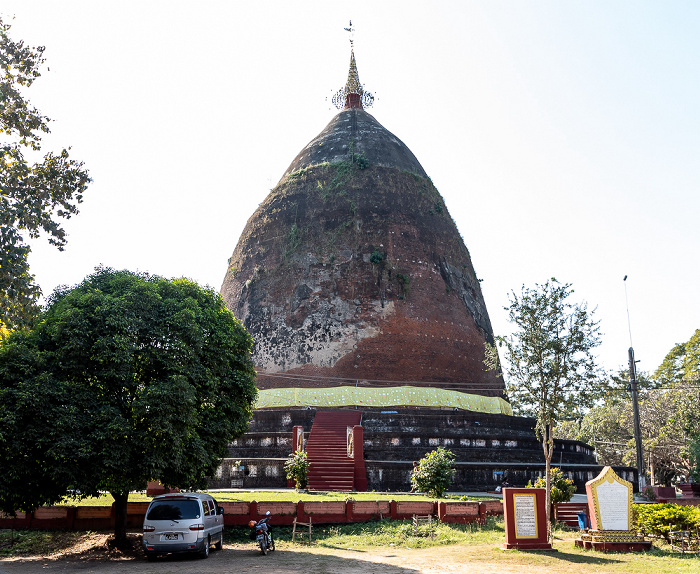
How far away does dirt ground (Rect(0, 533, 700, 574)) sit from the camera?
9188mm

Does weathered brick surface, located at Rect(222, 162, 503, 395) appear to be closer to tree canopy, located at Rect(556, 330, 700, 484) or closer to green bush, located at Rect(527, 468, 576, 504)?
tree canopy, located at Rect(556, 330, 700, 484)

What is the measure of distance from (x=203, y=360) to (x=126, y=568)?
377cm

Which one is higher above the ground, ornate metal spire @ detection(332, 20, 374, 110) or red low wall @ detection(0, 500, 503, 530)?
ornate metal spire @ detection(332, 20, 374, 110)

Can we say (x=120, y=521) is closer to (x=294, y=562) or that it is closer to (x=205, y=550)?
(x=205, y=550)

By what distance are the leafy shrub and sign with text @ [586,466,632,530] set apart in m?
7.19

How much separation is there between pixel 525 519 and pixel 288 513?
4.65m

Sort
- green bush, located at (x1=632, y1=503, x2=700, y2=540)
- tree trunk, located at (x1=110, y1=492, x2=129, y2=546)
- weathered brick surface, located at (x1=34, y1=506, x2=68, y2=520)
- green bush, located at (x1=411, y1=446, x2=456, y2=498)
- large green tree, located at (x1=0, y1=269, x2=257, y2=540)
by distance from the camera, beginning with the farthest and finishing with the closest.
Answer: green bush, located at (x1=411, y1=446, x2=456, y2=498) < weathered brick surface, located at (x1=34, y1=506, x2=68, y2=520) < tree trunk, located at (x1=110, y1=492, x2=129, y2=546) < green bush, located at (x1=632, y1=503, x2=700, y2=540) < large green tree, located at (x1=0, y1=269, x2=257, y2=540)

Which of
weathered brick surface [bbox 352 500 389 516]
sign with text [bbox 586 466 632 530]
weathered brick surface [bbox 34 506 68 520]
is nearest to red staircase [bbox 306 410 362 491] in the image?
weathered brick surface [bbox 352 500 389 516]

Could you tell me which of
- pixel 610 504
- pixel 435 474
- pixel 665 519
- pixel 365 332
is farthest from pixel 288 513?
pixel 365 332

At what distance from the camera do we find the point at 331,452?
1756 centimetres

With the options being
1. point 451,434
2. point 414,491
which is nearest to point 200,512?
point 414,491

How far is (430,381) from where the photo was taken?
21656 millimetres

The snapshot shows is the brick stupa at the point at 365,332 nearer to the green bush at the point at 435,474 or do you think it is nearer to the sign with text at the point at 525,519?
the green bush at the point at 435,474

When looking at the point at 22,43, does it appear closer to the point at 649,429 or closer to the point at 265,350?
the point at 265,350
